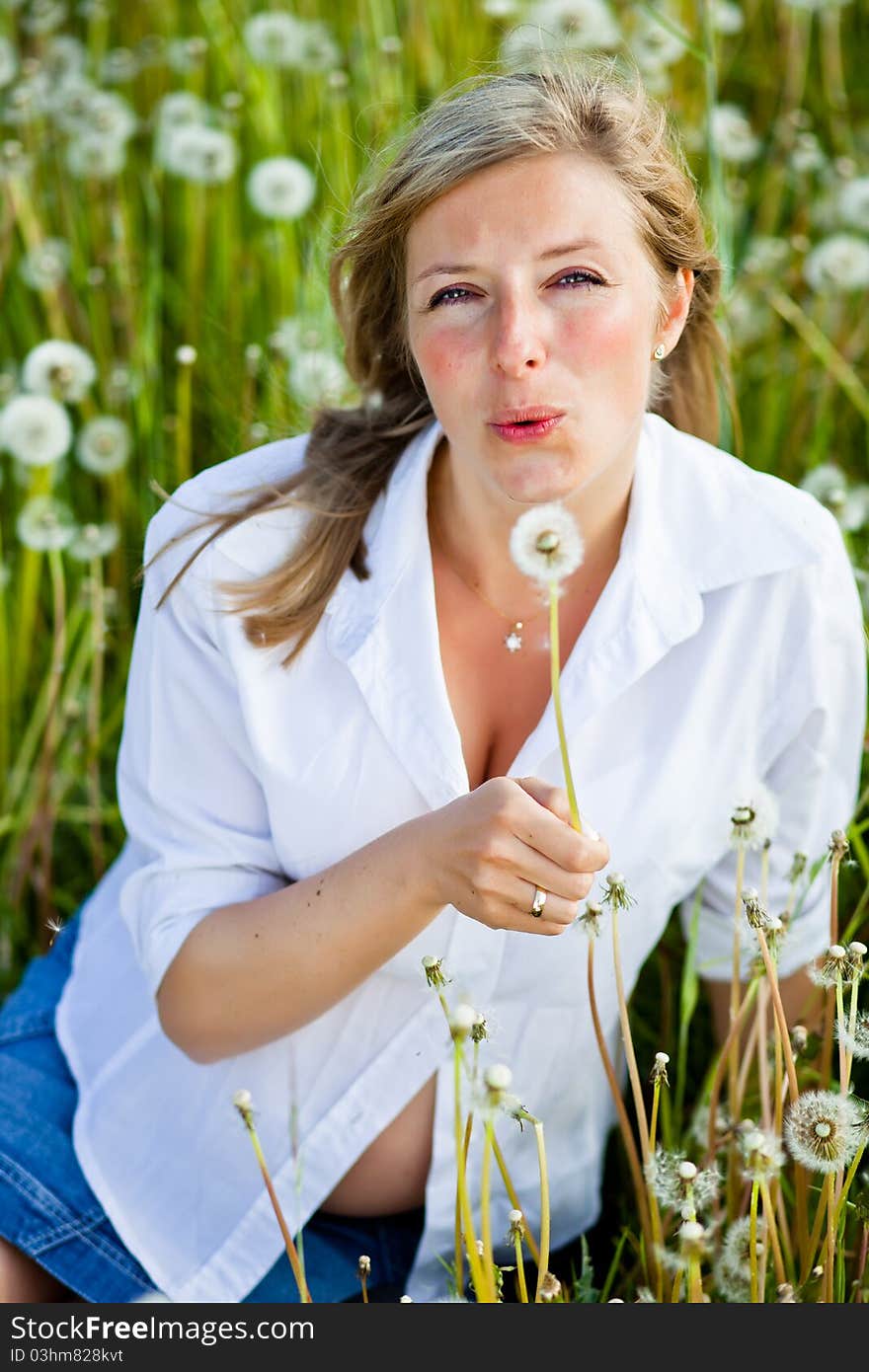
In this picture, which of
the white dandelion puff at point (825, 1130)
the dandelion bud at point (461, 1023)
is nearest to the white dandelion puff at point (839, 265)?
the white dandelion puff at point (825, 1130)

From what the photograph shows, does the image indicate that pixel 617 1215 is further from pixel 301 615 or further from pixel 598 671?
pixel 301 615

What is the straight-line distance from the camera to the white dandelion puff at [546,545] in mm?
935

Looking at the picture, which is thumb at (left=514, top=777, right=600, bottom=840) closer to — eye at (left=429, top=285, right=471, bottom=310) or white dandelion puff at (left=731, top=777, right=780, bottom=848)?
white dandelion puff at (left=731, top=777, right=780, bottom=848)

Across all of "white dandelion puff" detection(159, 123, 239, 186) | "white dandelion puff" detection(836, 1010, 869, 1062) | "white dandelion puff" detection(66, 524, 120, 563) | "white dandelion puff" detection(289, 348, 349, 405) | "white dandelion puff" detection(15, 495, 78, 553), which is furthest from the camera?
"white dandelion puff" detection(159, 123, 239, 186)

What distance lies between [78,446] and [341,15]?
1.02 metres

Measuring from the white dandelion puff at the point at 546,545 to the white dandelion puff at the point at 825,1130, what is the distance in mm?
451

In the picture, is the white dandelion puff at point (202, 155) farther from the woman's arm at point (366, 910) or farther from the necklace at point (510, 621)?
the woman's arm at point (366, 910)

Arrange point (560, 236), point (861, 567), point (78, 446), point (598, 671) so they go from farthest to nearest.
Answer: point (78, 446) → point (861, 567) → point (598, 671) → point (560, 236)

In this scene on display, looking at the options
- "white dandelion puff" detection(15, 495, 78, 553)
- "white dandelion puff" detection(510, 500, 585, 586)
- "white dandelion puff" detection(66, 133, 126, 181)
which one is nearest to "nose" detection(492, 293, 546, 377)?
"white dandelion puff" detection(510, 500, 585, 586)

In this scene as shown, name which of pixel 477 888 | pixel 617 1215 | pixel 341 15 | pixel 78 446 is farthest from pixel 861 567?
pixel 341 15

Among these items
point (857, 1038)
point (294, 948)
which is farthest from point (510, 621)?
point (857, 1038)

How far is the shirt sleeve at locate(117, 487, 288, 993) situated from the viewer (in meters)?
1.43

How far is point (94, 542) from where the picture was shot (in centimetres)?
201

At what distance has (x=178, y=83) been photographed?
274 cm
